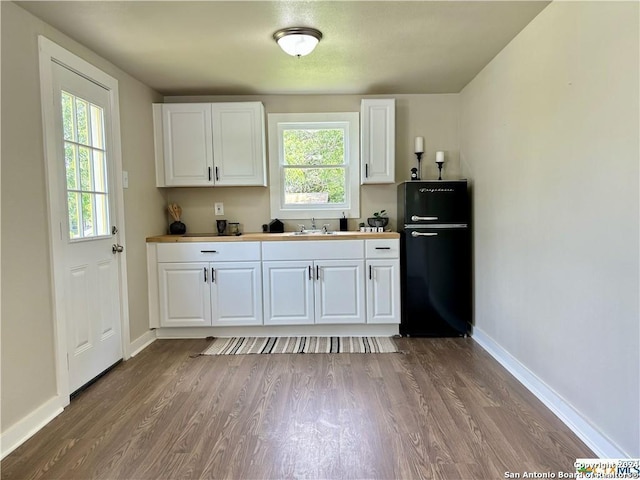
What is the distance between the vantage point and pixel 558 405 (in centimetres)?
209

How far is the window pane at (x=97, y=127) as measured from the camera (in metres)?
2.66

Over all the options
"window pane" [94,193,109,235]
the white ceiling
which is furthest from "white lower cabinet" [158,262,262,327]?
the white ceiling

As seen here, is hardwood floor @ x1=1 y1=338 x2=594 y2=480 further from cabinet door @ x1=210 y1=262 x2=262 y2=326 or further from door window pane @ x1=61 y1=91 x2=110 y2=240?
door window pane @ x1=61 y1=91 x2=110 y2=240

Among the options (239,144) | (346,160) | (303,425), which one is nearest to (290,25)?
(239,144)

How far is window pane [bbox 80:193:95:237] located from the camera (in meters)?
2.53

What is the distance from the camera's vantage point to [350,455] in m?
1.77

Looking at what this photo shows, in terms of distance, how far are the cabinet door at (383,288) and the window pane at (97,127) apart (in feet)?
7.49

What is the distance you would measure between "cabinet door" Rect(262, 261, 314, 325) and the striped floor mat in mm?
211

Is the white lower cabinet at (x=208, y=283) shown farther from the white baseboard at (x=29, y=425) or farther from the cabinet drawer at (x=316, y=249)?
the white baseboard at (x=29, y=425)

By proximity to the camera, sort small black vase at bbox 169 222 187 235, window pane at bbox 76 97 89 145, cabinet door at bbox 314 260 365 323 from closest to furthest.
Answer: window pane at bbox 76 97 89 145
cabinet door at bbox 314 260 365 323
small black vase at bbox 169 222 187 235

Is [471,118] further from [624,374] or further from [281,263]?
[624,374]

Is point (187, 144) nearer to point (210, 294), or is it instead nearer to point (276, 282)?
point (210, 294)

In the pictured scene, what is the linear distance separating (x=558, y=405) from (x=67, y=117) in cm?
334

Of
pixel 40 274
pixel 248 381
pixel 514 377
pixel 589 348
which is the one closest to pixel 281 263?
pixel 248 381
